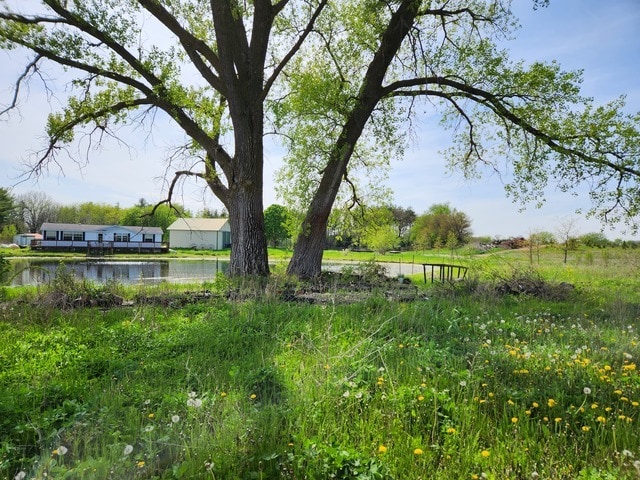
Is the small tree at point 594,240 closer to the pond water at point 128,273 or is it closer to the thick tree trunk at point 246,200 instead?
A: the pond water at point 128,273

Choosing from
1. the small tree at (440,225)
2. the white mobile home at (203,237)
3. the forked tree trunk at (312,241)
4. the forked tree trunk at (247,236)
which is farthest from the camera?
the white mobile home at (203,237)

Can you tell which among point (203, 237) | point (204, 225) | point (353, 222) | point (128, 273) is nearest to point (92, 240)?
point (203, 237)

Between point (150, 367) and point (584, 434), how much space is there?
138 inches

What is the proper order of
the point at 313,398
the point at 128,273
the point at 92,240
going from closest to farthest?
→ the point at 313,398
the point at 128,273
the point at 92,240

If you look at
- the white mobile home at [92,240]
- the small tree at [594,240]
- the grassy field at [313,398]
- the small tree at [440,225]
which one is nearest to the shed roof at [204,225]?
the white mobile home at [92,240]

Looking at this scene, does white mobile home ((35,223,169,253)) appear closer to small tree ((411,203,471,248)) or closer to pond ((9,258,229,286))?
pond ((9,258,229,286))

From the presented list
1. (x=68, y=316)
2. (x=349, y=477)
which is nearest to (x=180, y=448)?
(x=349, y=477)

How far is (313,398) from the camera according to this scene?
109 inches

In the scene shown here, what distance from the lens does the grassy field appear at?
6.72 ft

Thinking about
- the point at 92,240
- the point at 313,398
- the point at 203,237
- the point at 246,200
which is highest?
the point at 246,200

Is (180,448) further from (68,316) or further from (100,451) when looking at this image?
(68,316)

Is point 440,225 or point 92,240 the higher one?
point 440,225

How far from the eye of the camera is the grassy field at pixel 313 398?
2049mm

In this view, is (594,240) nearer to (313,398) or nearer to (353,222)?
(353,222)
